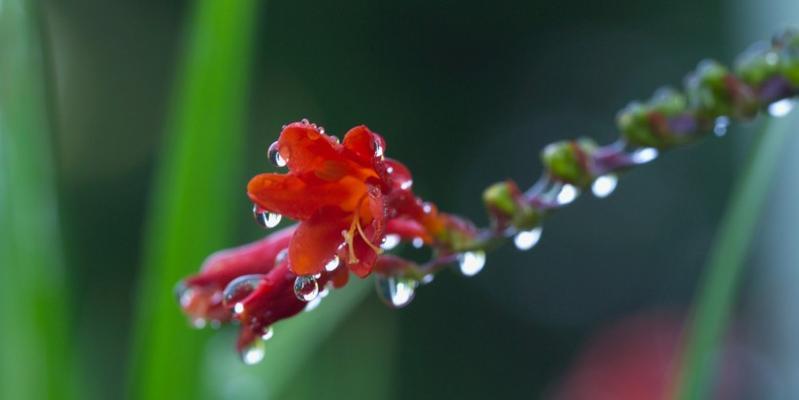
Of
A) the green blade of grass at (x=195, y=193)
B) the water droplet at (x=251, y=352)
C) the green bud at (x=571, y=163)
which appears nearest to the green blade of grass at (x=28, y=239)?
the green blade of grass at (x=195, y=193)

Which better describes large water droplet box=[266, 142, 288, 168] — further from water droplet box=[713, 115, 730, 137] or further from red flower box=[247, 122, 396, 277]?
water droplet box=[713, 115, 730, 137]

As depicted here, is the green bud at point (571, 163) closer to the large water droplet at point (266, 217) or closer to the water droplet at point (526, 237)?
the water droplet at point (526, 237)

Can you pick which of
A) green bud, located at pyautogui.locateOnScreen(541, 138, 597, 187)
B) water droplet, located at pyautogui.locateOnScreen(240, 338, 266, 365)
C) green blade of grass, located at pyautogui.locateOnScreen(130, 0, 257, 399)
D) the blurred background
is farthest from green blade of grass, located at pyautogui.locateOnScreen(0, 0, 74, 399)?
the blurred background

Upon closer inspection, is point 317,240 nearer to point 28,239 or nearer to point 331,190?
point 331,190

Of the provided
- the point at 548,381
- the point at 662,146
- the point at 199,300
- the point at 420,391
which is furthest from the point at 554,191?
the point at 548,381

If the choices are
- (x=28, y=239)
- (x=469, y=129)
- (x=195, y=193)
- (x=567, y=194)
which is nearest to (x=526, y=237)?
(x=567, y=194)

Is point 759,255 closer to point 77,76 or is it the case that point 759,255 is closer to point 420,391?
point 420,391

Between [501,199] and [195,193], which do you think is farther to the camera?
[195,193]
